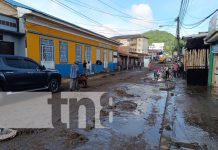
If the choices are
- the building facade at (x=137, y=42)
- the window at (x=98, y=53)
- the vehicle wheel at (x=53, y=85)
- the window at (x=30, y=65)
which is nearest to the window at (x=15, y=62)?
the window at (x=30, y=65)

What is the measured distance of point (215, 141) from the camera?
17.8 feet

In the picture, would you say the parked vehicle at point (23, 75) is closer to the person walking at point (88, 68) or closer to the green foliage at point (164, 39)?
the person walking at point (88, 68)

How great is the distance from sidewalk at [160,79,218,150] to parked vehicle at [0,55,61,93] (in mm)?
6061

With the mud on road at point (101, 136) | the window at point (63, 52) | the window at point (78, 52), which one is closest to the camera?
the mud on road at point (101, 136)

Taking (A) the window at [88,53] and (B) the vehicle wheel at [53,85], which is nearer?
(B) the vehicle wheel at [53,85]

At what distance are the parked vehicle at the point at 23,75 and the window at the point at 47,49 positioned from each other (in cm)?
510

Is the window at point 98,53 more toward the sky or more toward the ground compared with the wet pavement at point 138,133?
more toward the sky

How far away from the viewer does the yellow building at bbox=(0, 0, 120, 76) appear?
14.7 meters

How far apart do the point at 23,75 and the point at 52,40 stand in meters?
8.54

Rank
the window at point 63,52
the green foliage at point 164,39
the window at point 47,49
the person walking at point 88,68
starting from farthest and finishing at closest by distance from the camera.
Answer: the green foliage at point 164,39 < the person walking at point 88,68 < the window at point 63,52 < the window at point 47,49

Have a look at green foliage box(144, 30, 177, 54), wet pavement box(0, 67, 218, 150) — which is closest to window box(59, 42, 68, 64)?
wet pavement box(0, 67, 218, 150)

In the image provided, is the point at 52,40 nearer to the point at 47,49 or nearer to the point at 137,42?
the point at 47,49

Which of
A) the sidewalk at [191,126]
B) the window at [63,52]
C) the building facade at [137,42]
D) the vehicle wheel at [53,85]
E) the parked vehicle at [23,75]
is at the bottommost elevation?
the sidewalk at [191,126]

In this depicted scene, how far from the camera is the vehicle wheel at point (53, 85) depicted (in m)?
11.7
